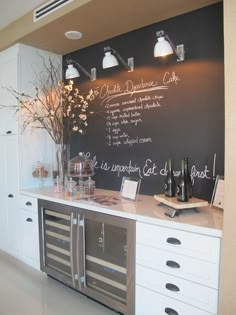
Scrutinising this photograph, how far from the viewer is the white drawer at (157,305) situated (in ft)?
5.72

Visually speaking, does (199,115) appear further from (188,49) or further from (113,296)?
(113,296)

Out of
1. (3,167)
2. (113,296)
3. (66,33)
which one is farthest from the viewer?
(3,167)

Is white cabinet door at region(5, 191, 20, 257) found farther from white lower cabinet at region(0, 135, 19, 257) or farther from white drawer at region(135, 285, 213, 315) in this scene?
white drawer at region(135, 285, 213, 315)

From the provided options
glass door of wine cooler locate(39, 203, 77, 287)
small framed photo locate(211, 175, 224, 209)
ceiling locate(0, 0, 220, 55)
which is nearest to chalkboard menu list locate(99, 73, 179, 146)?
ceiling locate(0, 0, 220, 55)

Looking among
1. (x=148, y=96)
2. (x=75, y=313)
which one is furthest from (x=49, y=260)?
(x=148, y=96)

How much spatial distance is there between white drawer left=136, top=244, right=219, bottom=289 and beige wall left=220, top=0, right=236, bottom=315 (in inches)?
3.5

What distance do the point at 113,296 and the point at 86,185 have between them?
3.46ft

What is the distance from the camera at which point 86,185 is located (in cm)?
281

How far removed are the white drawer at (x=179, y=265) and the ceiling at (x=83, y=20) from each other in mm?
1849

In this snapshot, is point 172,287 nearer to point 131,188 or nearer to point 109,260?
point 109,260

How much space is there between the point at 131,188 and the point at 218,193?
30.2 inches

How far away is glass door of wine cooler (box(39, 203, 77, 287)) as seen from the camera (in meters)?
2.53

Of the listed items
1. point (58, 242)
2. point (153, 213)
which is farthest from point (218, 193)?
point (58, 242)

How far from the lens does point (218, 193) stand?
2.03 meters
